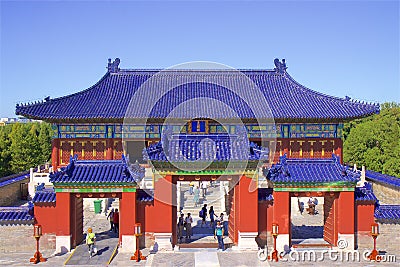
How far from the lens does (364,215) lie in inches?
688

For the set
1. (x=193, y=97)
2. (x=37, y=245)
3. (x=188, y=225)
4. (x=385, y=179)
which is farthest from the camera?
(x=193, y=97)

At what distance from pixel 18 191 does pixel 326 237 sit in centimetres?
2191

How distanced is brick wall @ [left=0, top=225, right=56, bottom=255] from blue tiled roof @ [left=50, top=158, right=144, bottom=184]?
7.62 ft

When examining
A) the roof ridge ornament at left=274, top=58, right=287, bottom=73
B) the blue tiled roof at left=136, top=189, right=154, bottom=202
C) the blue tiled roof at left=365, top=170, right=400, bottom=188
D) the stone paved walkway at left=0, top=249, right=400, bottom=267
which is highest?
the roof ridge ornament at left=274, top=58, right=287, bottom=73

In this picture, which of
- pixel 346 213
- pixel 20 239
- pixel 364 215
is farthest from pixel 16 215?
pixel 364 215

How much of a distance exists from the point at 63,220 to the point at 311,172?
9491 millimetres

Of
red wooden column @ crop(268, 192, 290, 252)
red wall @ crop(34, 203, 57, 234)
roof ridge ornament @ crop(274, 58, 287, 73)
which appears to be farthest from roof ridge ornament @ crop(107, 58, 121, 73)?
red wooden column @ crop(268, 192, 290, 252)

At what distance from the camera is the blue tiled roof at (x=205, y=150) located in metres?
17.0

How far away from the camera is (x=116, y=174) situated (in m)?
17.4

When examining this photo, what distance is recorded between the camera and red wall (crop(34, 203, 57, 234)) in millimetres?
17359

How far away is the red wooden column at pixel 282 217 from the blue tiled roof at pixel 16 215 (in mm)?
9262

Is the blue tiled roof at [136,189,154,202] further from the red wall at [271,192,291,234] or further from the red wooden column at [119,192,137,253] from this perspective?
the red wall at [271,192,291,234]

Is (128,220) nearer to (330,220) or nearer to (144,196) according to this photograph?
(144,196)

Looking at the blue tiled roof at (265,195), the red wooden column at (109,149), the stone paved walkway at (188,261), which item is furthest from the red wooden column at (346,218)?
the red wooden column at (109,149)
